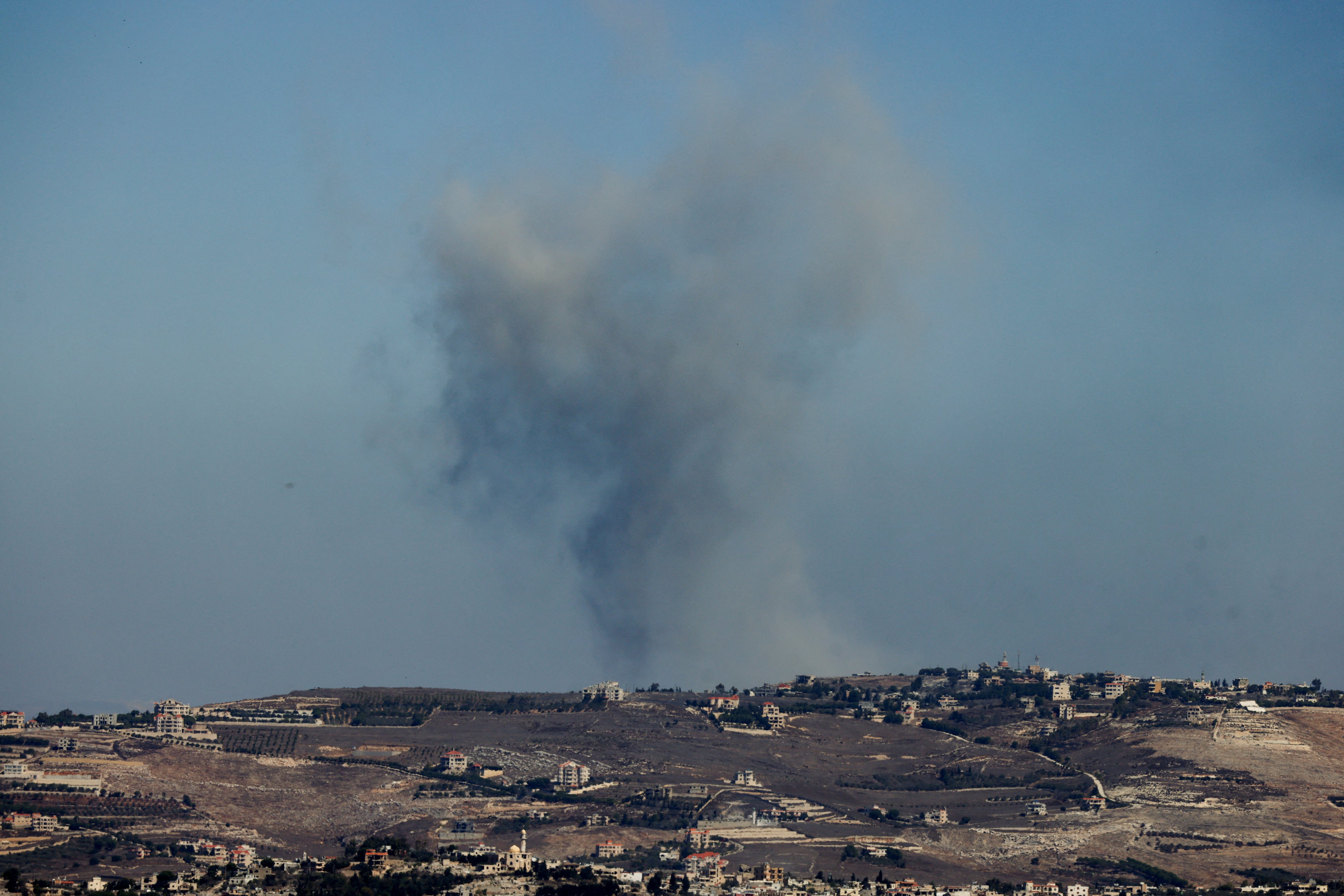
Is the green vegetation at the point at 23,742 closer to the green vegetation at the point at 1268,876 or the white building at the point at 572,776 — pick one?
the white building at the point at 572,776

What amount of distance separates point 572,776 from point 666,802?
13.9 meters

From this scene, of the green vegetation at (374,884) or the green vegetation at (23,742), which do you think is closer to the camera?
the green vegetation at (374,884)

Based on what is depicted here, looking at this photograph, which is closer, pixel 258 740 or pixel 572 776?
pixel 572 776

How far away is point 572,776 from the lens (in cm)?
17050

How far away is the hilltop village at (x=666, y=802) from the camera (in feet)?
406

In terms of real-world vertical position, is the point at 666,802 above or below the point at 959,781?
below

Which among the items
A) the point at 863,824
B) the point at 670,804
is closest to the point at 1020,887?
the point at 863,824

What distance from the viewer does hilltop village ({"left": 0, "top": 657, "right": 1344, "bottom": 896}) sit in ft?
406

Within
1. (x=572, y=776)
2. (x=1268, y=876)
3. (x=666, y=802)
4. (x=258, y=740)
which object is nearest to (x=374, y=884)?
(x=666, y=802)

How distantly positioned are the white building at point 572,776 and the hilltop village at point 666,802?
272 millimetres

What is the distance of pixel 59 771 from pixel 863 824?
2693 inches

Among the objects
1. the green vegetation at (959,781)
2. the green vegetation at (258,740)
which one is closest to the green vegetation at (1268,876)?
the green vegetation at (959,781)

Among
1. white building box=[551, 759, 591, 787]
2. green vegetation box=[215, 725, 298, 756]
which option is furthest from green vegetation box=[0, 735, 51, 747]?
white building box=[551, 759, 591, 787]

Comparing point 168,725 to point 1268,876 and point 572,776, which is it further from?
point 1268,876
